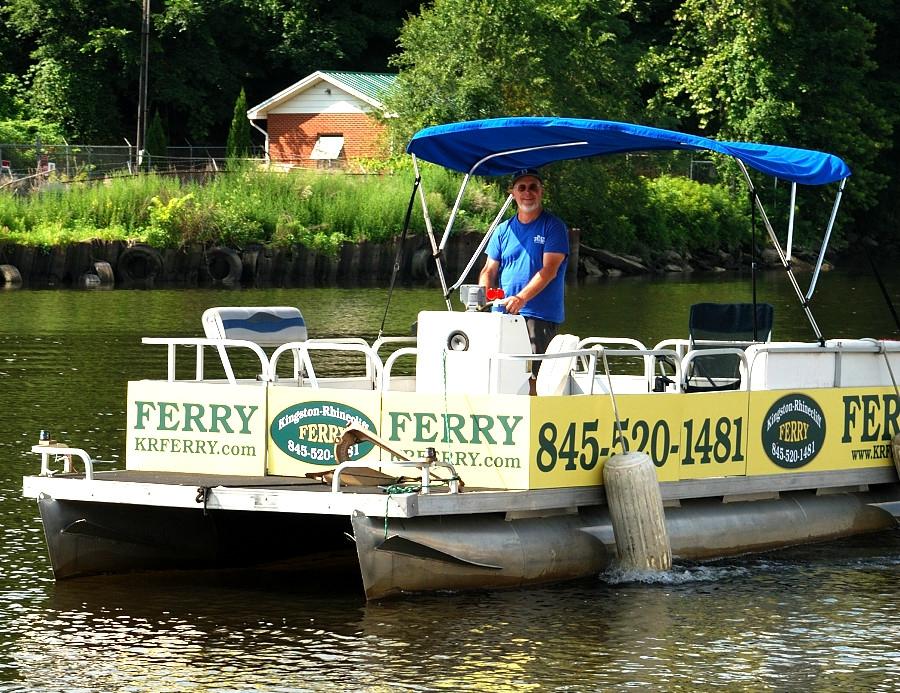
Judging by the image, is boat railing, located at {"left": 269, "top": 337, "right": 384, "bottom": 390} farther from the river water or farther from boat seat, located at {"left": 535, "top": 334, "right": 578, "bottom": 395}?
the river water

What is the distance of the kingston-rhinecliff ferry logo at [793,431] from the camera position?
1290 centimetres

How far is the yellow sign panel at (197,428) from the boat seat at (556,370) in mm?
2203

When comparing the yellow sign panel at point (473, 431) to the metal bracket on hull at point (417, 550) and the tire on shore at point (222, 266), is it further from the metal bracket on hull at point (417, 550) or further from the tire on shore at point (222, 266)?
the tire on shore at point (222, 266)

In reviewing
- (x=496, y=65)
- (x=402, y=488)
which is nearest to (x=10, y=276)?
(x=496, y=65)

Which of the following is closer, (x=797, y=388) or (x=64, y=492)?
(x=64, y=492)

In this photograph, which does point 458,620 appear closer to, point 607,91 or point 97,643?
point 97,643

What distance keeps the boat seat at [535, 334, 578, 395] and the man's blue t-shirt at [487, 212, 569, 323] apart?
168 millimetres

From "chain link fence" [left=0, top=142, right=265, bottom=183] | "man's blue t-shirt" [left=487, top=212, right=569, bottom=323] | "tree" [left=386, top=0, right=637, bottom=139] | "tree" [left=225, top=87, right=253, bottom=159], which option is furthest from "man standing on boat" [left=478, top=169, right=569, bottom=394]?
"tree" [left=225, top=87, right=253, bottom=159]

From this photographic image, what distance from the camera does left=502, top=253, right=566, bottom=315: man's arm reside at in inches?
488

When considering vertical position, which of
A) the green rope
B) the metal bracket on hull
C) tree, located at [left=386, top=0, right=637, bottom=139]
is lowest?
the metal bracket on hull

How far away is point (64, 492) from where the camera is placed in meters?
11.4

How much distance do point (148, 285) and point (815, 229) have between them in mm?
30422

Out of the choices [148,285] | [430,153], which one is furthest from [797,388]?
[148,285]

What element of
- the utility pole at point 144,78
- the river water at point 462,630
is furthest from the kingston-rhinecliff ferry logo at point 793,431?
the utility pole at point 144,78
